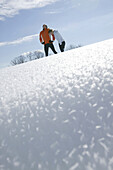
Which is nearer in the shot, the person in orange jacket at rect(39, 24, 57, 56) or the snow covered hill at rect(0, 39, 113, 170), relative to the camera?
the snow covered hill at rect(0, 39, 113, 170)

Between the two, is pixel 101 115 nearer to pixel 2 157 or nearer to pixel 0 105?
pixel 2 157

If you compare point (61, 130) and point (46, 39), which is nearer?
point (61, 130)

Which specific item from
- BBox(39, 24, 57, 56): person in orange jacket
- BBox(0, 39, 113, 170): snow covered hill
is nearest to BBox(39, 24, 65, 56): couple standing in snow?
BBox(39, 24, 57, 56): person in orange jacket

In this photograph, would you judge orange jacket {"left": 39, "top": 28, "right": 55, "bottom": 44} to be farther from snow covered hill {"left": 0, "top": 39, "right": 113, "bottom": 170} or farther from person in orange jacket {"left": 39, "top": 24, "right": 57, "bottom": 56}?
snow covered hill {"left": 0, "top": 39, "right": 113, "bottom": 170}

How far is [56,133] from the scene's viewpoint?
0.30m

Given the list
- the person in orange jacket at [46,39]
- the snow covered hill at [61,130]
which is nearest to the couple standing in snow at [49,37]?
the person in orange jacket at [46,39]

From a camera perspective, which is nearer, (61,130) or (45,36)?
(61,130)

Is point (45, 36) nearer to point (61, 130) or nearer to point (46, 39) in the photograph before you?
point (46, 39)

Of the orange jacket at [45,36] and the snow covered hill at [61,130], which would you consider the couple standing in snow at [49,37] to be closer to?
the orange jacket at [45,36]

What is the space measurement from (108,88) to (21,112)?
0.66ft

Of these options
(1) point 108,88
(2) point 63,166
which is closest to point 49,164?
(2) point 63,166

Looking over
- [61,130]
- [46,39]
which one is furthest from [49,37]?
[61,130]

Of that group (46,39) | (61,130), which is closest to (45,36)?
(46,39)

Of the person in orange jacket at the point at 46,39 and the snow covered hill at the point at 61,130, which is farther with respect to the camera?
the person in orange jacket at the point at 46,39
